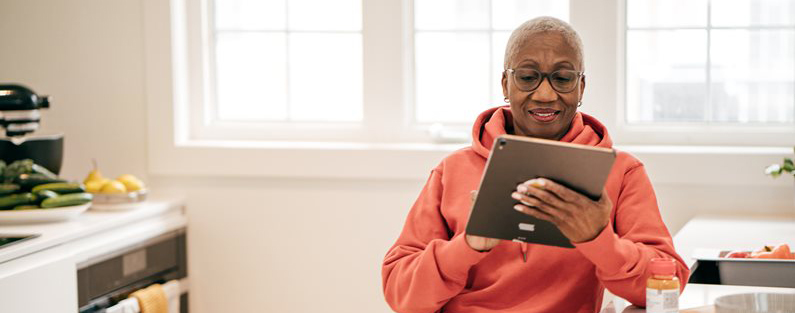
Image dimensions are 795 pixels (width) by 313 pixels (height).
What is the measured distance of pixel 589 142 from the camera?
1.74m

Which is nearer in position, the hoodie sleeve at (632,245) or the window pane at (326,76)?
the hoodie sleeve at (632,245)

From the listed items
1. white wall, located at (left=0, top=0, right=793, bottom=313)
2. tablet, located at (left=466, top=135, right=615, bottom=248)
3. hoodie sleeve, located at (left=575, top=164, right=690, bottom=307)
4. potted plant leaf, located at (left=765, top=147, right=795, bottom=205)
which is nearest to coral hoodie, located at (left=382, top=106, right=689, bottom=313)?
hoodie sleeve, located at (left=575, top=164, right=690, bottom=307)

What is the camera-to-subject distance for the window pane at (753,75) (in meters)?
2.92

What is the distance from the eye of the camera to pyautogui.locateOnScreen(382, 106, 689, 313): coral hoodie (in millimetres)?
1604

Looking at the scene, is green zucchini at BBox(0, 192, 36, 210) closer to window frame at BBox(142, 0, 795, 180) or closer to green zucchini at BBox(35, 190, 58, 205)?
green zucchini at BBox(35, 190, 58, 205)

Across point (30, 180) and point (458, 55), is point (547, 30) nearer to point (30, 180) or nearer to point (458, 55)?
point (458, 55)

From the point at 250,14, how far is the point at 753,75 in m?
1.70

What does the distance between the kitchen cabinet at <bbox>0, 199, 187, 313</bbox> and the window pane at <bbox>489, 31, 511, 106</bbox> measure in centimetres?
115

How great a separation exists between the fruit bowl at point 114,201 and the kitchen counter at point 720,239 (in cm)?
162

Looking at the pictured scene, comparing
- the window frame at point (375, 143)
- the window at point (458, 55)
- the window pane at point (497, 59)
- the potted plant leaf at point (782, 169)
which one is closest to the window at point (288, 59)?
the window frame at point (375, 143)

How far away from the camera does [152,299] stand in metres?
2.86

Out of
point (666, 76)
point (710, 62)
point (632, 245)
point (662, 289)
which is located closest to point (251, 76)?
point (666, 76)

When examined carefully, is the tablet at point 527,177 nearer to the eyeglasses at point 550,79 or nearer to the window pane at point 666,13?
the eyeglasses at point 550,79

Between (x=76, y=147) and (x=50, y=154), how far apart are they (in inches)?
17.2
